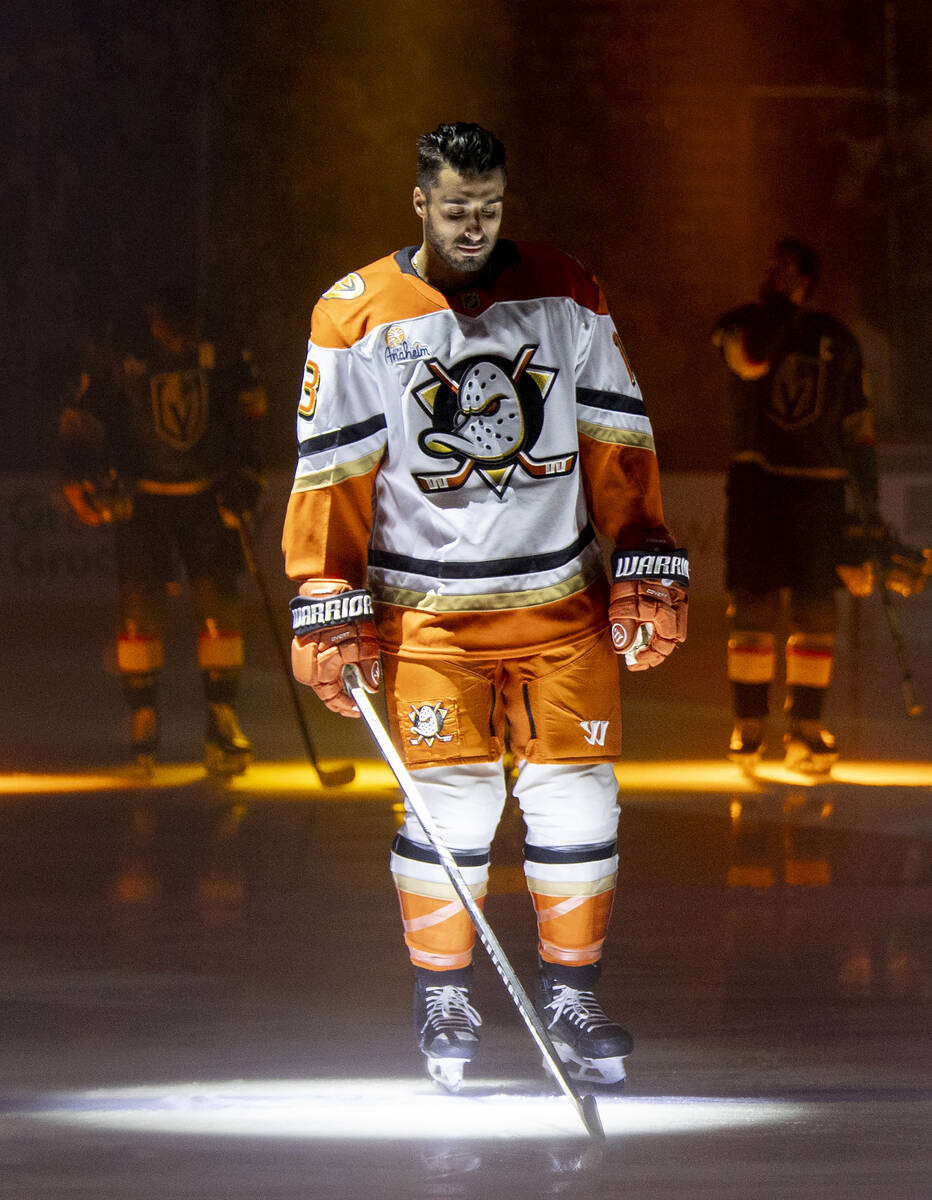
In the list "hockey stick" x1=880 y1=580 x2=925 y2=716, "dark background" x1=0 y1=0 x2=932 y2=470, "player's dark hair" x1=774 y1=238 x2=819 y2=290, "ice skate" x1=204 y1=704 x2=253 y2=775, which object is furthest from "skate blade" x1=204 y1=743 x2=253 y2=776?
"dark background" x1=0 y1=0 x2=932 y2=470

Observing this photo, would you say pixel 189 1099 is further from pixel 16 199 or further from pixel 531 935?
pixel 16 199

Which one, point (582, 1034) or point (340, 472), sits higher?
point (340, 472)

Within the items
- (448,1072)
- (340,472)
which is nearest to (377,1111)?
(448,1072)

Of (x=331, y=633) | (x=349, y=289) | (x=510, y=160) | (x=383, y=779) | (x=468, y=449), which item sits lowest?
(x=383, y=779)

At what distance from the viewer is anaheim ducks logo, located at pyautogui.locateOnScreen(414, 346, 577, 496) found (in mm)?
2281

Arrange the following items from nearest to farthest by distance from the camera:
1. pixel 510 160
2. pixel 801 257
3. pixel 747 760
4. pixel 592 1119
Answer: pixel 592 1119 → pixel 801 257 → pixel 747 760 → pixel 510 160

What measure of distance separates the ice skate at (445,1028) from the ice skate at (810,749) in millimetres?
2418

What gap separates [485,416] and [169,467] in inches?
97.7

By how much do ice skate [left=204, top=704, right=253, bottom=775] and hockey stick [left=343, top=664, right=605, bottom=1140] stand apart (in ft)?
8.12

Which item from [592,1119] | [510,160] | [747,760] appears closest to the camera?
[592,1119]

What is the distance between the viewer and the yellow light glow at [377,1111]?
85.9 inches

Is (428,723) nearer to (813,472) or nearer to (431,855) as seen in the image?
(431,855)

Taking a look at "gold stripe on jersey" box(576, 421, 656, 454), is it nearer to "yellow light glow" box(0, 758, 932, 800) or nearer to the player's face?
the player's face

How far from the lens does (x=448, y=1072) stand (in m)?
2.30
